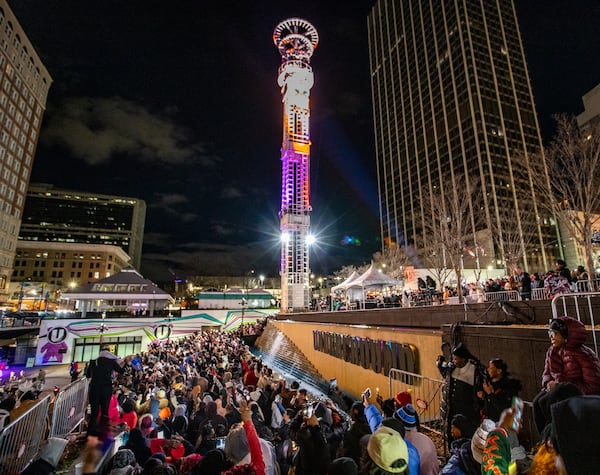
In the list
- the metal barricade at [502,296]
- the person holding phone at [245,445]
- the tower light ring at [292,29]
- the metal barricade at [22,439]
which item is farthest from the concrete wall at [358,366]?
the tower light ring at [292,29]

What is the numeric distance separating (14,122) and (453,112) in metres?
102

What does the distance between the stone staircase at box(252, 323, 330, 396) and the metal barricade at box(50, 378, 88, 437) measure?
8.82 meters

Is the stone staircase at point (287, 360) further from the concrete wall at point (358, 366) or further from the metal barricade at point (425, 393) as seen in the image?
the metal barricade at point (425, 393)

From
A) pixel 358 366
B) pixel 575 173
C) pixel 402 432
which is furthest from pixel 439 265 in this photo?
pixel 402 432

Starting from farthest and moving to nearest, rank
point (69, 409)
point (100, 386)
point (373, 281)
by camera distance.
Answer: point (373, 281) → point (69, 409) → point (100, 386)

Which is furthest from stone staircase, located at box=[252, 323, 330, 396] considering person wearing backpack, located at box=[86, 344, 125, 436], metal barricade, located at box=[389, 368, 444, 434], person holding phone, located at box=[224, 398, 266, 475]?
person holding phone, located at box=[224, 398, 266, 475]

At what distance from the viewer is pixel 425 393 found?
9695 millimetres

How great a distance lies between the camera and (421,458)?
3410 mm

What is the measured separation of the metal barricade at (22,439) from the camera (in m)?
4.80

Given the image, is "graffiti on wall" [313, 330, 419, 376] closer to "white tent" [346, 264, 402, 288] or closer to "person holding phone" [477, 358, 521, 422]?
"white tent" [346, 264, 402, 288]

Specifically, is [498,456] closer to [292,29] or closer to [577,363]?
[577,363]

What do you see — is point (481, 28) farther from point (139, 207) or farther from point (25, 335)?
point (139, 207)

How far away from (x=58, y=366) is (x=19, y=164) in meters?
55.3

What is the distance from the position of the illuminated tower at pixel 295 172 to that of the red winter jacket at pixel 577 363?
36.0 meters
